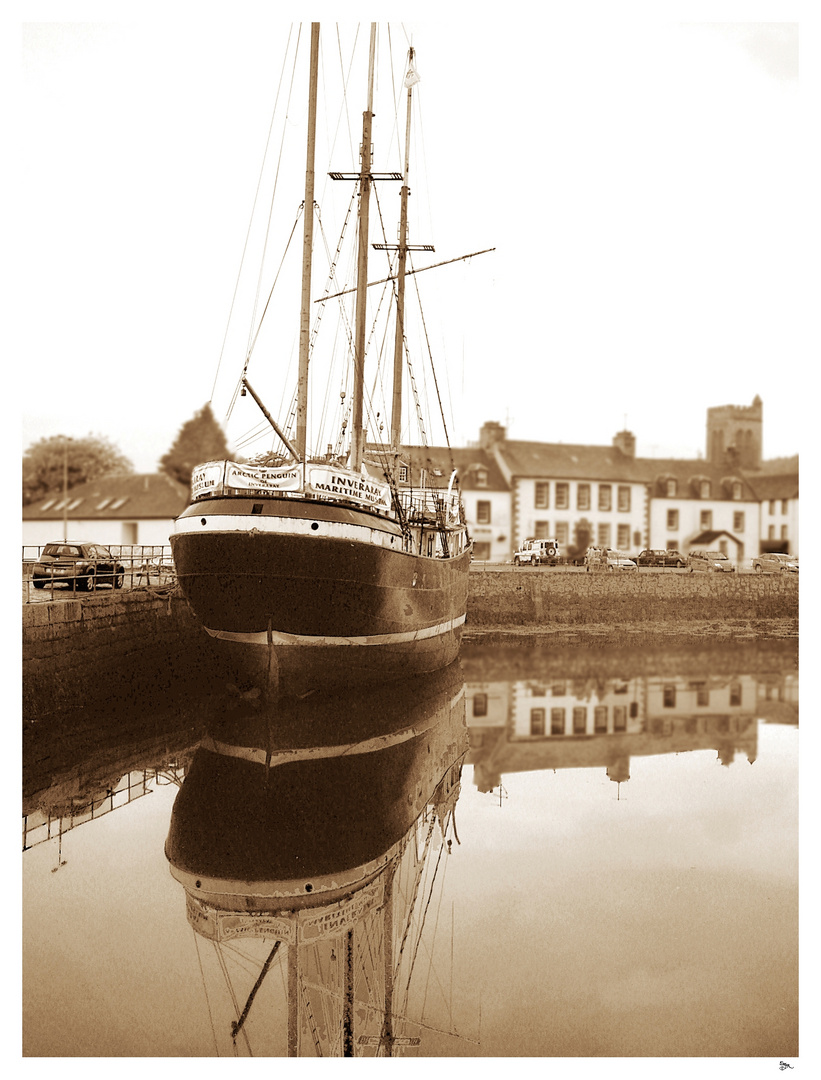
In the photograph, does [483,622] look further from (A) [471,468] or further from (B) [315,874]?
(B) [315,874]

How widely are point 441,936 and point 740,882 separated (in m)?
2.71

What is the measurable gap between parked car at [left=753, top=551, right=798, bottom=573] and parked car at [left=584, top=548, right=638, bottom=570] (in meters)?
6.98

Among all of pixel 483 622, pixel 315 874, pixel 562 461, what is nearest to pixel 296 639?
pixel 315 874

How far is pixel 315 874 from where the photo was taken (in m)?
7.37

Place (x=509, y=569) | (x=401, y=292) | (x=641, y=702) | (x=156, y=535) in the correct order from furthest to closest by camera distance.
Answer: (x=509, y=569) < (x=401, y=292) < (x=156, y=535) < (x=641, y=702)

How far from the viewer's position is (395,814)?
29.2ft

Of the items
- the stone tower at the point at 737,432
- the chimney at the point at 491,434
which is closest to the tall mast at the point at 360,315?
the stone tower at the point at 737,432

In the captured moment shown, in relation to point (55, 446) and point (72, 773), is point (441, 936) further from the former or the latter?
point (55, 446)

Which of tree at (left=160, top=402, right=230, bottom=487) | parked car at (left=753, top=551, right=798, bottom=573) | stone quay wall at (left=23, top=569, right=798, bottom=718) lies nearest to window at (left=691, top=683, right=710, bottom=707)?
stone quay wall at (left=23, top=569, right=798, bottom=718)

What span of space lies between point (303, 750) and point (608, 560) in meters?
18.6

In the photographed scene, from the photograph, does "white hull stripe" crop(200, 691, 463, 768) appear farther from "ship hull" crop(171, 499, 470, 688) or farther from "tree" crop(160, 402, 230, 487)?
"tree" crop(160, 402, 230, 487)

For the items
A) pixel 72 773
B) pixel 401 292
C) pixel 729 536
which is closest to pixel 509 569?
pixel 729 536

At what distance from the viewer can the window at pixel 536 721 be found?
1313cm

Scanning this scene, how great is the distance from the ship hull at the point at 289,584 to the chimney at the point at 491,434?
23.0m
